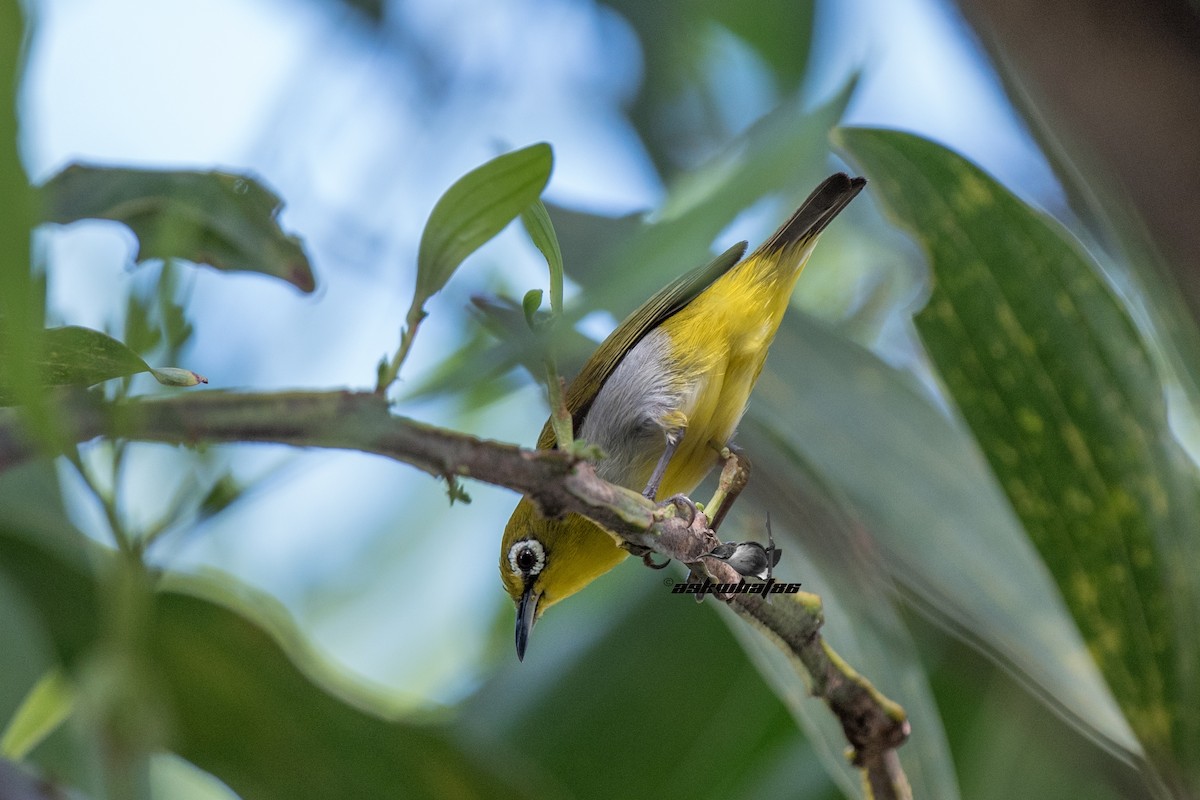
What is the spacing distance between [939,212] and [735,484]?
0.31m

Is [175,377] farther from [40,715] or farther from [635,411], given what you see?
[635,411]

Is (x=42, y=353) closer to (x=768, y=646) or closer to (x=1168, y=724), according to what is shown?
(x=768, y=646)

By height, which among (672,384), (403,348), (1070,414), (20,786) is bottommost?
(20,786)

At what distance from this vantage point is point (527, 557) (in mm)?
1219

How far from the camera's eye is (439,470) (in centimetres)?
48

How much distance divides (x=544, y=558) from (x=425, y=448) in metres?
0.77

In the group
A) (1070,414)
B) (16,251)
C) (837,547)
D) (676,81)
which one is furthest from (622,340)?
(676,81)

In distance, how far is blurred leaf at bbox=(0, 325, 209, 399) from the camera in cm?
49

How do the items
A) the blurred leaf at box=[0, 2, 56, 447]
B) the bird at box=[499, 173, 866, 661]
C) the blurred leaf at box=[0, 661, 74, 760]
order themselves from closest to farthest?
the blurred leaf at box=[0, 2, 56, 447]
the blurred leaf at box=[0, 661, 74, 760]
the bird at box=[499, 173, 866, 661]

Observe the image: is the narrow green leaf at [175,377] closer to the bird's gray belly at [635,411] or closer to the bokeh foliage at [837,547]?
the bokeh foliage at [837,547]

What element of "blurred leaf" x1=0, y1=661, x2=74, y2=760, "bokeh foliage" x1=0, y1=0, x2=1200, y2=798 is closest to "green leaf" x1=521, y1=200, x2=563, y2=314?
"bokeh foliage" x1=0, y1=0, x2=1200, y2=798

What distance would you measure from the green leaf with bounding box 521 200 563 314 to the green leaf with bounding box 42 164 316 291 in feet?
0.89

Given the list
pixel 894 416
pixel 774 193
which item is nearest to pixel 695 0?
pixel 894 416

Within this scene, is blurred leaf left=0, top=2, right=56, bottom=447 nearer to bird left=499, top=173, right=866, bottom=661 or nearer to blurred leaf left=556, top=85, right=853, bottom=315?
blurred leaf left=556, top=85, right=853, bottom=315
